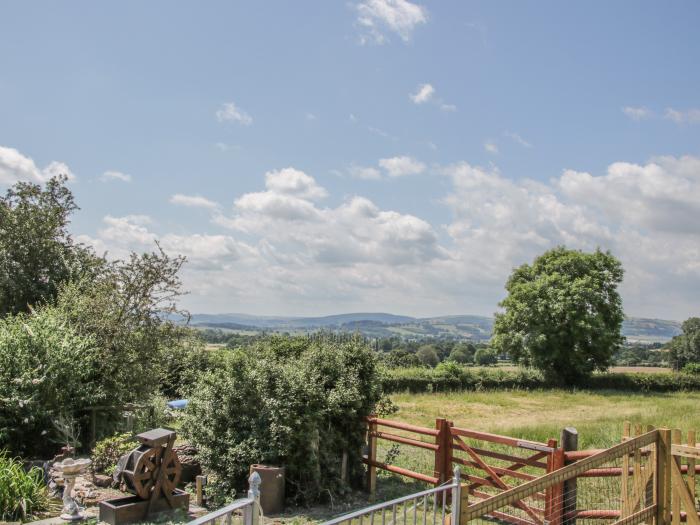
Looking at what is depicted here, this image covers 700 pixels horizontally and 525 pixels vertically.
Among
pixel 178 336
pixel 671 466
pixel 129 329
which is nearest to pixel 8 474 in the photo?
pixel 129 329

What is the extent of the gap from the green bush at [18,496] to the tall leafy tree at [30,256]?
11056 mm

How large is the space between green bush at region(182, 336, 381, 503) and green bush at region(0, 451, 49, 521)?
244 centimetres

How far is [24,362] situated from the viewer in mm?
10883

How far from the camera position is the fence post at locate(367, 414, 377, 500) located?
9.91 metres

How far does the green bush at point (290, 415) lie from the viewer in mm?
9117

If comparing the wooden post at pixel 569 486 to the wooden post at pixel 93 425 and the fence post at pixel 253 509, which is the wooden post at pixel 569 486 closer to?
the fence post at pixel 253 509

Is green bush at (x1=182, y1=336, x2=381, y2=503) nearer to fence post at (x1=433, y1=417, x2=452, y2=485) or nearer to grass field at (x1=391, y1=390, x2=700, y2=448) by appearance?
fence post at (x1=433, y1=417, x2=452, y2=485)

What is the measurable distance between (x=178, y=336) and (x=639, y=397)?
2566cm

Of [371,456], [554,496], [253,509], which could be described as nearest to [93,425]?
[371,456]

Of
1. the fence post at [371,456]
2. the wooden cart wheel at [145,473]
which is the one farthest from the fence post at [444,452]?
the wooden cart wheel at [145,473]

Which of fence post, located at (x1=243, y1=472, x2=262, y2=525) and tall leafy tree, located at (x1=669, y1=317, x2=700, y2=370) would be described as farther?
tall leafy tree, located at (x1=669, y1=317, x2=700, y2=370)

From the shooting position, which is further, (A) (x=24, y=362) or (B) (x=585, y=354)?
(B) (x=585, y=354)

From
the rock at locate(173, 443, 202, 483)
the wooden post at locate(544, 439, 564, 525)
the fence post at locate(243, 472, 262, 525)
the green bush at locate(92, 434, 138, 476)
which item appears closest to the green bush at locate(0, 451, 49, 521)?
the green bush at locate(92, 434, 138, 476)

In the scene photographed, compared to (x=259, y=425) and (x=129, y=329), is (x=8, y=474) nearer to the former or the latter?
(x=259, y=425)
